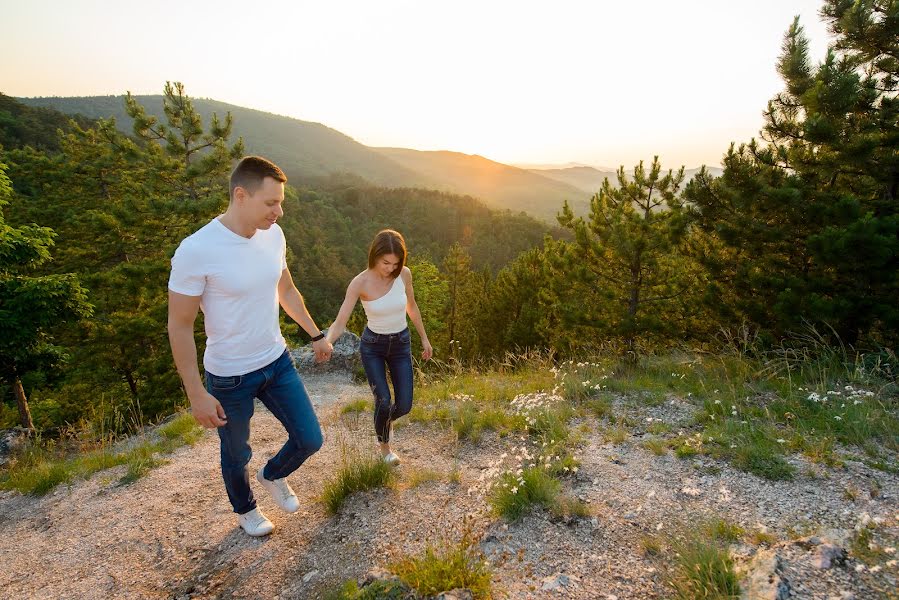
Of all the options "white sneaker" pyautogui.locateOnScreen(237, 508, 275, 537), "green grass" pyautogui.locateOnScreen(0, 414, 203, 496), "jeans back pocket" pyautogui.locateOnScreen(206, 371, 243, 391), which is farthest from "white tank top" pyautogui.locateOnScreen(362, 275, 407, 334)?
"green grass" pyautogui.locateOnScreen(0, 414, 203, 496)

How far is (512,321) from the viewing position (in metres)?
21.8

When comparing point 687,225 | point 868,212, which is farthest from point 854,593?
point 687,225

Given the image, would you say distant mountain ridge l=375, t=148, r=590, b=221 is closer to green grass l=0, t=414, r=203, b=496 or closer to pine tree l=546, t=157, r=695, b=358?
pine tree l=546, t=157, r=695, b=358

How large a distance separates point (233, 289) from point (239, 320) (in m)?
0.20

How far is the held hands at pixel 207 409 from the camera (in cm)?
229

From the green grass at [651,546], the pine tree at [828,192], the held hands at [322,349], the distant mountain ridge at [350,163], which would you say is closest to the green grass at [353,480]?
the held hands at [322,349]

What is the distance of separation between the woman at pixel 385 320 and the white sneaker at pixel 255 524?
1.12 m

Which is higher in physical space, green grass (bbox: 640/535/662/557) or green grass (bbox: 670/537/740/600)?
green grass (bbox: 670/537/740/600)

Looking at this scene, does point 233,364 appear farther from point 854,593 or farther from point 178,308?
point 854,593

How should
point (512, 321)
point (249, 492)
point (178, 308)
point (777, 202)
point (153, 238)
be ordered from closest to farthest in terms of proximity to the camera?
point (178, 308), point (249, 492), point (777, 202), point (153, 238), point (512, 321)

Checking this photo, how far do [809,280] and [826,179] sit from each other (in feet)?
5.75

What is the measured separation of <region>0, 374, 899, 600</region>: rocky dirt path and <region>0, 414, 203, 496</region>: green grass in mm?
348

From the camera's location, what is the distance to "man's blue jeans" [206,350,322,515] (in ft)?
8.48

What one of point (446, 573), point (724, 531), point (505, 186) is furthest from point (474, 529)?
point (505, 186)
